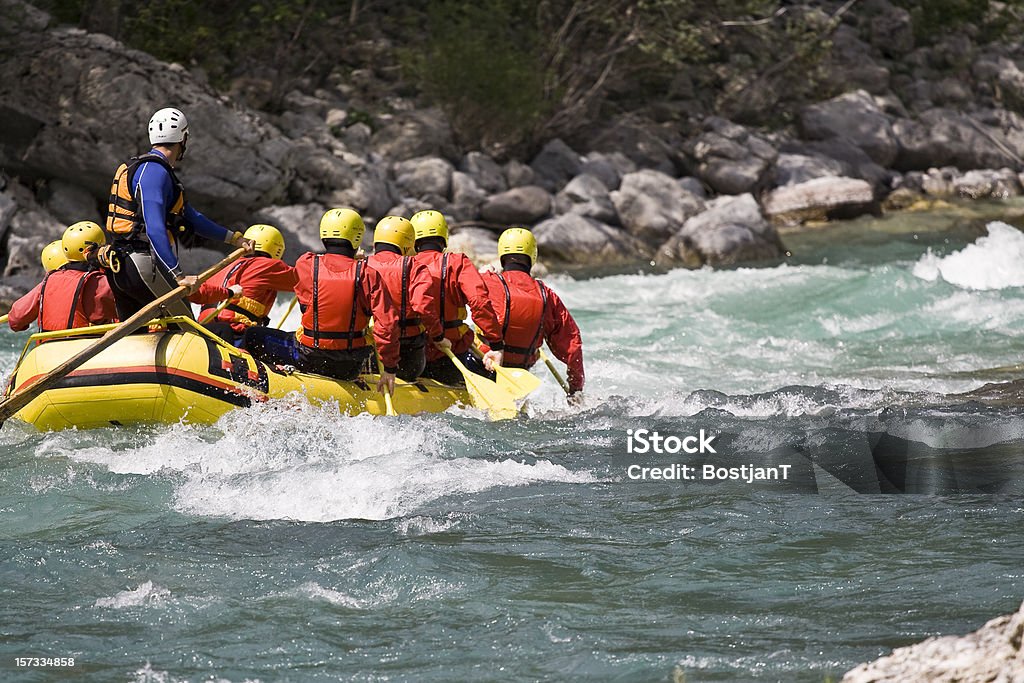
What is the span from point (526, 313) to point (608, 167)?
13149 millimetres

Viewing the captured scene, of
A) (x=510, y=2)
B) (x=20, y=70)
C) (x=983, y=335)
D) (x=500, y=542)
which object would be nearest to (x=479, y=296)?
(x=500, y=542)

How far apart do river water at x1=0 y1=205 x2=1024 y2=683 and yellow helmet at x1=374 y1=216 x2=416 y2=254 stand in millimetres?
1135

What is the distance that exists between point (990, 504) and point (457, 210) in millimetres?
13272

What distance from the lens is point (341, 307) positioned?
23.6 ft

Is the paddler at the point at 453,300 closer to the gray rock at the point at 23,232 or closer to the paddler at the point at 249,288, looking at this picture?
the paddler at the point at 249,288

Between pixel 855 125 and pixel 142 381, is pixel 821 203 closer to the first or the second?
pixel 855 125

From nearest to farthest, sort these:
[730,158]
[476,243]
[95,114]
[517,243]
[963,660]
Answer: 1. [963,660]
2. [517,243]
3. [95,114]
4. [476,243]
5. [730,158]

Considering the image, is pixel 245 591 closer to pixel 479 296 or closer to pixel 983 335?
pixel 479 296

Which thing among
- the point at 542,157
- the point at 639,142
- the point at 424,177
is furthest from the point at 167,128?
the point at 639,142

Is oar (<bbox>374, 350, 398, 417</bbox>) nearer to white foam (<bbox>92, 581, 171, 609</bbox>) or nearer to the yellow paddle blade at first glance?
the yellow paddle blade

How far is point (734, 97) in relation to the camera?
2442 centimetres

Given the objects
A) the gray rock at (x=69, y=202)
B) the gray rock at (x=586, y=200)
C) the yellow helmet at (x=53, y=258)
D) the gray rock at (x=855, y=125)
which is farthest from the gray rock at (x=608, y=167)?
the yellow helmet at (x=53, y=258)

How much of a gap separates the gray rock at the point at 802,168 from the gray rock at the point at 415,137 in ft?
20.3

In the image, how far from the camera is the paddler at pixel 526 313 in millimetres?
7477
